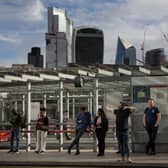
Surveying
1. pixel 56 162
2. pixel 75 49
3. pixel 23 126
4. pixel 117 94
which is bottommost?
pixel 56 162

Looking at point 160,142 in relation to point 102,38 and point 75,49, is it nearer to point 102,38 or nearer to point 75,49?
point 75,49

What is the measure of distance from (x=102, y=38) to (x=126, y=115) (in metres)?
58.8

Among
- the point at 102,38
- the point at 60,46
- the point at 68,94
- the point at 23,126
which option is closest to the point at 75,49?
the point at 102,38

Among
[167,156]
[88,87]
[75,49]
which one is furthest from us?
[75,49]

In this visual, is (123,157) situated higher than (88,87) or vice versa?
(88,87)

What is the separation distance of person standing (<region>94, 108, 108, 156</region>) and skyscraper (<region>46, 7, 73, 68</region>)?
43956 millimetres

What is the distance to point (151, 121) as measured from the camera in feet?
56.3

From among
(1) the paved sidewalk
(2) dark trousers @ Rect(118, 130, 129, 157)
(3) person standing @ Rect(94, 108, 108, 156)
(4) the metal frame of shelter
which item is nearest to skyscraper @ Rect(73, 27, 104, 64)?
(4) the metal frame of shelter

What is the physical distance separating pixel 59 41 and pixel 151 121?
243 feet

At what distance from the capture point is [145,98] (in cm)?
1809

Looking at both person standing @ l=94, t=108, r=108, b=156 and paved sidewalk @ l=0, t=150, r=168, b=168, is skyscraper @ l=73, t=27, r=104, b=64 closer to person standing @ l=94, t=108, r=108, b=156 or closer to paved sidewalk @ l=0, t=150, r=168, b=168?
person standing @ l=94, t=108, r=108, b=156

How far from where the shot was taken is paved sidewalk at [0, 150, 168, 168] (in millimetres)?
15309

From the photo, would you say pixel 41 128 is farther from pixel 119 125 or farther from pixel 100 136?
pixel 119 125

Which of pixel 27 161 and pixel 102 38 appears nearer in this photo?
pixel 27 161
